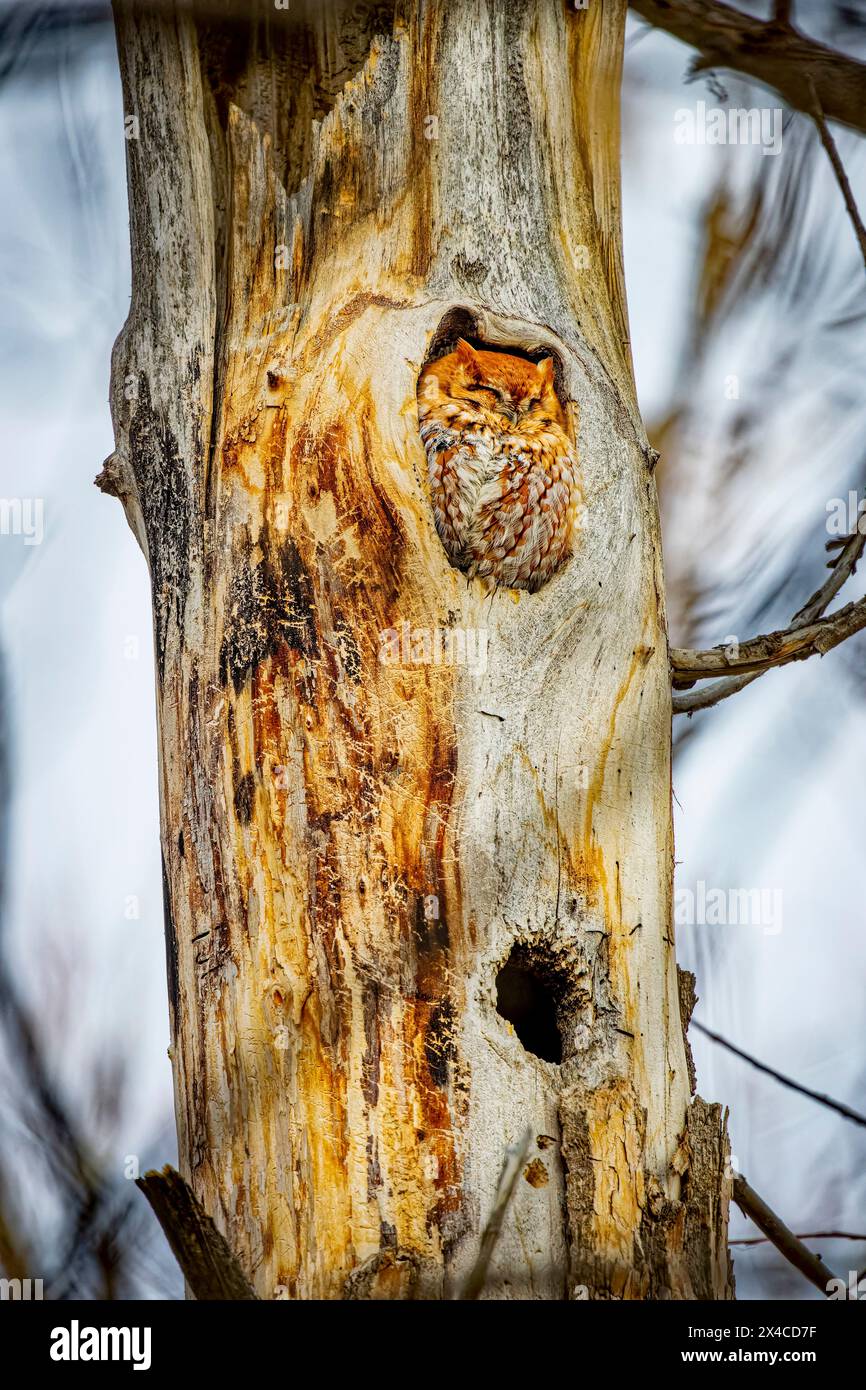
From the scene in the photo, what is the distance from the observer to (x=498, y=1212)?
4.66 ft

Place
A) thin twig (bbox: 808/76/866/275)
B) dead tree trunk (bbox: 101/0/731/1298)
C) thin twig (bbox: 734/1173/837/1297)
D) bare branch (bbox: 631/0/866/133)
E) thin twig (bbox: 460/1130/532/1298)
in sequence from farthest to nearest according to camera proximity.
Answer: bare branch (bbox: 631/0/866/133) < thin twig (bbox: 808/76/866/275) < thin twig (bbox: 734/1173/837/1297) < dead tree trunk (bbox: 101/0/731/1298) < thin twig (bbox: 460/1130/532/1298)

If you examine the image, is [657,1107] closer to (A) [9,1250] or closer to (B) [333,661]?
(B) [333,661]

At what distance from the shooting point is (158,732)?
1868 millimetres

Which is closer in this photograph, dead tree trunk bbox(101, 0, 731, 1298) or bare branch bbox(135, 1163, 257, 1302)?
bare branch bbox(135, 1163, 257, 1302)

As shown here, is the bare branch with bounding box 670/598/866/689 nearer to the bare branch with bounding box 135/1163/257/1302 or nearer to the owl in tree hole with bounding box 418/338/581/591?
the owl in tree hole with bounding box 418/338/581/591

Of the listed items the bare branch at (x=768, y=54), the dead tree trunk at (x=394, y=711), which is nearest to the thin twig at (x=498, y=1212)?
the dead tree trunk at (x=394, y=711)

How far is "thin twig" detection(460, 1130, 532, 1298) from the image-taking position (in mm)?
1459

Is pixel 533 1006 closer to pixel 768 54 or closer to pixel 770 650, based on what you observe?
pixel 770 650

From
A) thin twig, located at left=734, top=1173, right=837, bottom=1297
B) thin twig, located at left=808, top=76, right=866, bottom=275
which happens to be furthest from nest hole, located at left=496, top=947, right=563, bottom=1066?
thin twig, located at left=808, top=76, right=866, bottom=275

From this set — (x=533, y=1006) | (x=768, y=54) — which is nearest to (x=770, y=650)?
(x=533, y=1006)

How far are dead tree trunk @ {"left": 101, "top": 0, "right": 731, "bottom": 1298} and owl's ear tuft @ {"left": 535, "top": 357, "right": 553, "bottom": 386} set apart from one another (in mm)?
15

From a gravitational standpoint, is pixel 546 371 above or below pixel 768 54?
below

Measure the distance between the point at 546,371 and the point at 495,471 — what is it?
0.69 feet

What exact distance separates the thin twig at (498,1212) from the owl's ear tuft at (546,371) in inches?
40.9
